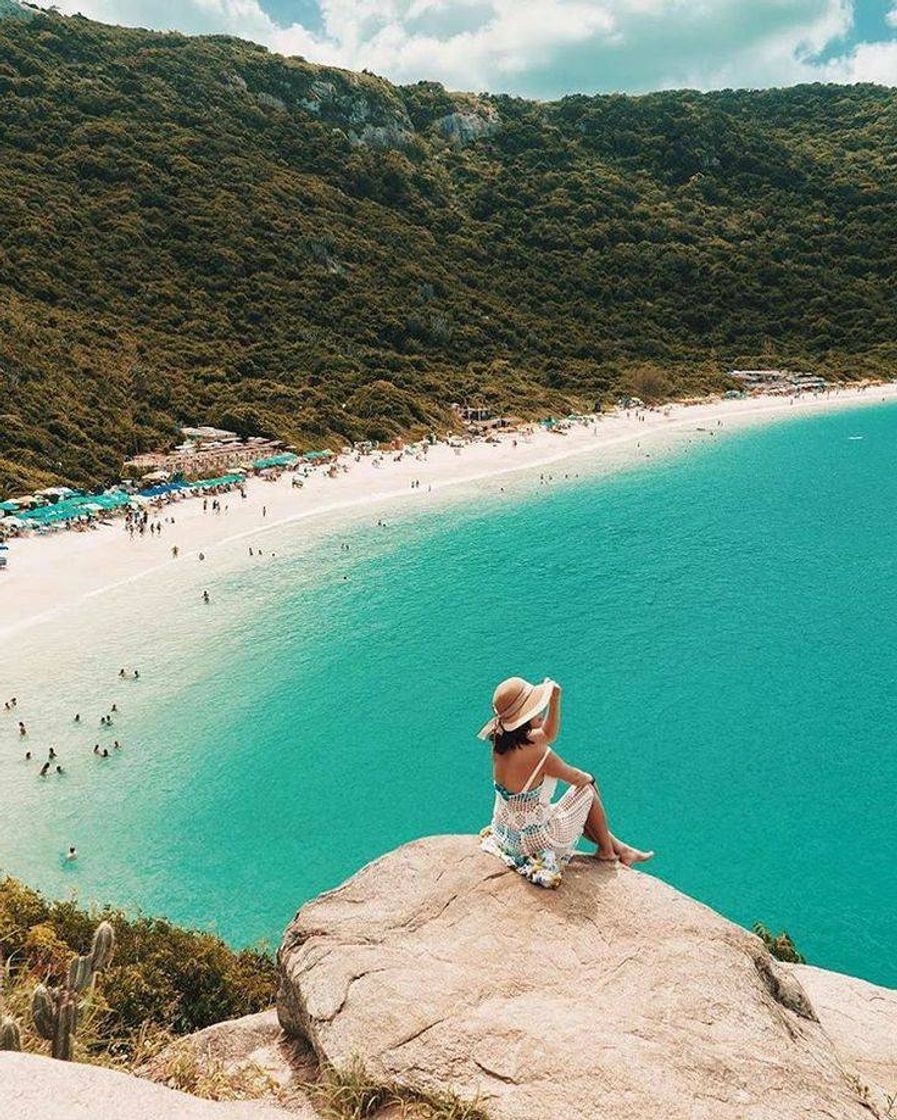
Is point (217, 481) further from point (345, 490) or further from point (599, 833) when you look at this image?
point (599, 833)

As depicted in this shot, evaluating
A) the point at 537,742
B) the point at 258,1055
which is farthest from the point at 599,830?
the point at 258,1055

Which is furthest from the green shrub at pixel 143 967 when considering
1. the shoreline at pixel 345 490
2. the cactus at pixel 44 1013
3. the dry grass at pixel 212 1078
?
the shoreline at pixel 345 490

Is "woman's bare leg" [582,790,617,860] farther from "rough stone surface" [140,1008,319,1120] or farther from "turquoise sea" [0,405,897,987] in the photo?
"turquoise sea" [0,405,897,987]

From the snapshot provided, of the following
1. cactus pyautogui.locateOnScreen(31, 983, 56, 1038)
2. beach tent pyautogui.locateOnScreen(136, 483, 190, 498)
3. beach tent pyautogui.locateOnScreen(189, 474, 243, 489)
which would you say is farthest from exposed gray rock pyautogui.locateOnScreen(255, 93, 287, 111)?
cactus pyautogui.locateOnScreen(31, 983, 56, 1038)

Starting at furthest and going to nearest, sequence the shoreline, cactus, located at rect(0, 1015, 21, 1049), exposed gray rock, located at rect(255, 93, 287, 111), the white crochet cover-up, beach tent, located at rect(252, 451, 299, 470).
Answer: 1. exposed gray rock, located at rect(255, 93, 287, 111)
2. beach tent, located at rect(252, 451, 299, 470)
3. the shoreline
4. the white crochet cover-up
5. cactus, located at rect(0, 1015, 21, 1049)

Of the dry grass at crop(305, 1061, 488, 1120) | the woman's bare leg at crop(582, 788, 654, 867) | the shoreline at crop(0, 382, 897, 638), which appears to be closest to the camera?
the dry grass at crop(305, 1061, 488, 1120)

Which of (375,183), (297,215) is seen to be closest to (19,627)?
(297,215)
